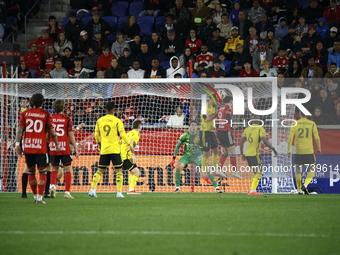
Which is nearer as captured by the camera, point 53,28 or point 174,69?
point 174,69

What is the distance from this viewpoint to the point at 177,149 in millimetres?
14273

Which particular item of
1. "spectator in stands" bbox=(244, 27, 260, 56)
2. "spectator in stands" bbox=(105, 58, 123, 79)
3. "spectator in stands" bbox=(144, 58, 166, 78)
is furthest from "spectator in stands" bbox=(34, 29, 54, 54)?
"spectator in stands" bbox=(244, 27, 260, 56)

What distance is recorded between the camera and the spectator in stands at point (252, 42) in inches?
718

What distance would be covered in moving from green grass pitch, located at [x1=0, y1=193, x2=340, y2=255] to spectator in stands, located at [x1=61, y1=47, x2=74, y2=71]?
376 inches

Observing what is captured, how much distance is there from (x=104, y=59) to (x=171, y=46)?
2.15 meters

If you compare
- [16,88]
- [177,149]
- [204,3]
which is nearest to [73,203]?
[177,149]

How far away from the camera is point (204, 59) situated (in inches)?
711

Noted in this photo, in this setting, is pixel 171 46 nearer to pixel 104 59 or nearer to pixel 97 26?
pixel 104 59

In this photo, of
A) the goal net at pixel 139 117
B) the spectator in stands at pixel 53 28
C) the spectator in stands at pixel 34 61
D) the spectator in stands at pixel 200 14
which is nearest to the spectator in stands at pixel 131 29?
the spectator in stands at pixel 200 14

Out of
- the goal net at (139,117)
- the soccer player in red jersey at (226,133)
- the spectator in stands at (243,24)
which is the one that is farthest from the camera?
the spectator in stands at (243,24)

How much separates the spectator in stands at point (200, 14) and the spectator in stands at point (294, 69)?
380 cm

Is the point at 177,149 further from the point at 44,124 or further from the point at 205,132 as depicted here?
the point at 44,124

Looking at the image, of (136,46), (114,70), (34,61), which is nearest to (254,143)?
(114,70)

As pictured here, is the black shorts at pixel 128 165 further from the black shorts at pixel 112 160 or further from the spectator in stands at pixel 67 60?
the spectator in stands at pixel 67 60
